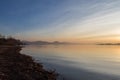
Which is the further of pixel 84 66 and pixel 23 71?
pixel 84 66

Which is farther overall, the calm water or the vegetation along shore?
the calm water

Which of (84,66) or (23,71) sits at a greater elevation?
(23,71)

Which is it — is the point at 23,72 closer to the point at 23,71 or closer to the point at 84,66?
the point at 23,71

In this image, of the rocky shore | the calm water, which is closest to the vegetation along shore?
the rocky shore

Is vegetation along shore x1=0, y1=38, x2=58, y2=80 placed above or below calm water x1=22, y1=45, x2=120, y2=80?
above

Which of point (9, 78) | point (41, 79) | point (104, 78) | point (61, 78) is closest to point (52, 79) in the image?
point (41, 79)

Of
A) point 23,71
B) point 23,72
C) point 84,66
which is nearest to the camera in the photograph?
point 23,72

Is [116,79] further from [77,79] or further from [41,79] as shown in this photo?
[41,79]

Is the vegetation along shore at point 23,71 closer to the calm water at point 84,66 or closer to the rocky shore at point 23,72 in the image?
the rocky shore at point 23,72

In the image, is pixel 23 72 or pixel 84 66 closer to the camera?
pixel 23 72

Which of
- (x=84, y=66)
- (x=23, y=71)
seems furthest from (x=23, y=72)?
(x=84, y=66)

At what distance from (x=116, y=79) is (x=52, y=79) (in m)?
8.04

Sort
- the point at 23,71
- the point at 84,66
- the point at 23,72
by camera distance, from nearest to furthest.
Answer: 1. the point at 23,72
2. the point at 23,71
3. the point at 84,66

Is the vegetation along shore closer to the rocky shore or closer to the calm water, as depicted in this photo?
the rocky shore
